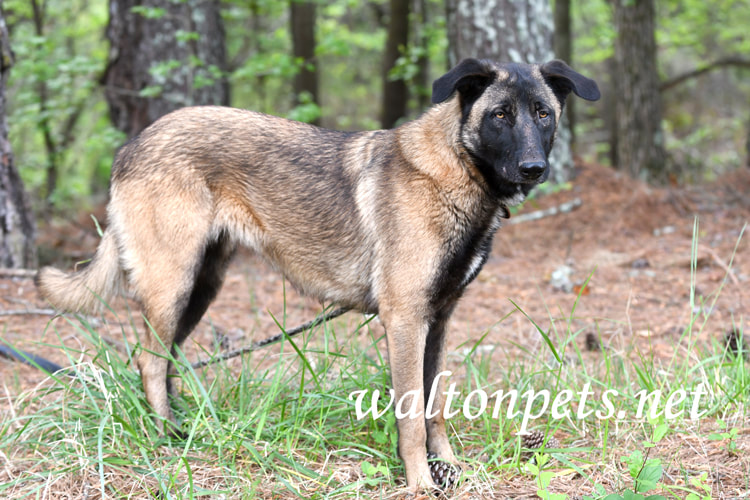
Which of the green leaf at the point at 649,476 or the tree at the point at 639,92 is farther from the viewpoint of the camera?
the tree at the point at 639,92

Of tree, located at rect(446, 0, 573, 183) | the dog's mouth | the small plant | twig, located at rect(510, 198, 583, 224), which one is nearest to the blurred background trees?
tree, located at rect(446, 0, 573, 183)

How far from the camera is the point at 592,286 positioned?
5.40 meters

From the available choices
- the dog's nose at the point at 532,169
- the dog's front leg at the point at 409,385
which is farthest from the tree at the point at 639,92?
the dog's front leg at the point at 409,385

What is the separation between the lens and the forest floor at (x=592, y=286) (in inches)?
150

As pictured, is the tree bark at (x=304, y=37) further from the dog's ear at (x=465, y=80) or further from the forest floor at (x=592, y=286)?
the dog's ear at (x=465, y=80)

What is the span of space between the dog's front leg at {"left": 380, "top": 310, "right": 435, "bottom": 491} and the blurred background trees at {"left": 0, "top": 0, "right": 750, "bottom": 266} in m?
4.21

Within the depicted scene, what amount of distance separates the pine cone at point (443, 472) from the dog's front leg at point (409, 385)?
37 mm

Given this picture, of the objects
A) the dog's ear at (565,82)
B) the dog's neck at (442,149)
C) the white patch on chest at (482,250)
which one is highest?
the dog's ear at (565,82)

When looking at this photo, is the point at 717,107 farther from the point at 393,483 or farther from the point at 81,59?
the point at 393,483

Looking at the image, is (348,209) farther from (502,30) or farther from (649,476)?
(502,30)

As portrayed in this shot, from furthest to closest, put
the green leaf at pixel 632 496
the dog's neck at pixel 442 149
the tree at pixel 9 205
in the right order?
the tree at pixel 9 205 → the dog's neck at pixel 442 149 → the green leaf at pixel 632 496

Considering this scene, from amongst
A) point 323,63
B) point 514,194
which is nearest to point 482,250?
point 514,194

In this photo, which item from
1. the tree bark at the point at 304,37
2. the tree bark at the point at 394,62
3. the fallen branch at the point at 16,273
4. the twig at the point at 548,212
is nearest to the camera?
the fallen branch at the point at 16,273

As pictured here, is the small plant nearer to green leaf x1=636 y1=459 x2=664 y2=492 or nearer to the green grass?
the green grass
